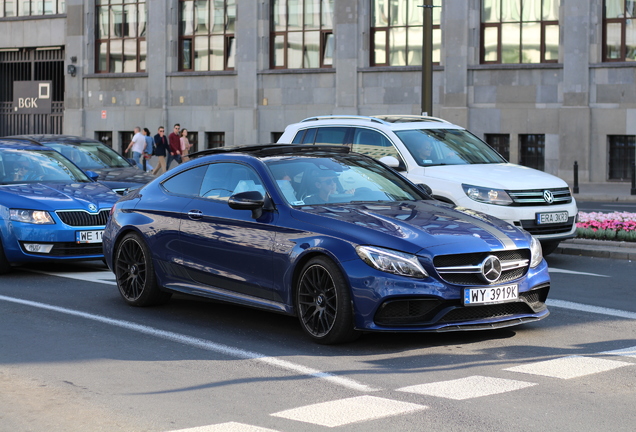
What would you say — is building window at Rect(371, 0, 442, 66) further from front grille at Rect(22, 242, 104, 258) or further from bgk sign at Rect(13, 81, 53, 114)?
front grille at Rect(22, 242, 104, 258)

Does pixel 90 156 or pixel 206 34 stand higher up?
pixel 206 34

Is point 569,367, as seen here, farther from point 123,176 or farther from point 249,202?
point 123,176

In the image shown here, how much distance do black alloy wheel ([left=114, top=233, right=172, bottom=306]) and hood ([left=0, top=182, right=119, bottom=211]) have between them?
254 cm

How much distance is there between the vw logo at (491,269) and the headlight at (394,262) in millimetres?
469

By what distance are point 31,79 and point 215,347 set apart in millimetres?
38061

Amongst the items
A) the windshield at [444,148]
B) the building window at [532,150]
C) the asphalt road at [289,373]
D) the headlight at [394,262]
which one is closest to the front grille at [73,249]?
the asphalt road at [289,373]

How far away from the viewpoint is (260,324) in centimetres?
870

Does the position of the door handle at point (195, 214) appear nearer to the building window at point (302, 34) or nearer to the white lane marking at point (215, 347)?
the white lane marking at point (215, 347)

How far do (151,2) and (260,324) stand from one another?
3191cm

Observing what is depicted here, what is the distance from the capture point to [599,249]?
543 inches

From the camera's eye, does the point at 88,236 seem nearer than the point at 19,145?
Yes

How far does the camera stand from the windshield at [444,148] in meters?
13.8

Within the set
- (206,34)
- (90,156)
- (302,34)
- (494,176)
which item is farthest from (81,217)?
(206,34)

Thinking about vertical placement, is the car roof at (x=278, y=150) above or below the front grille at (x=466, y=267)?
above
